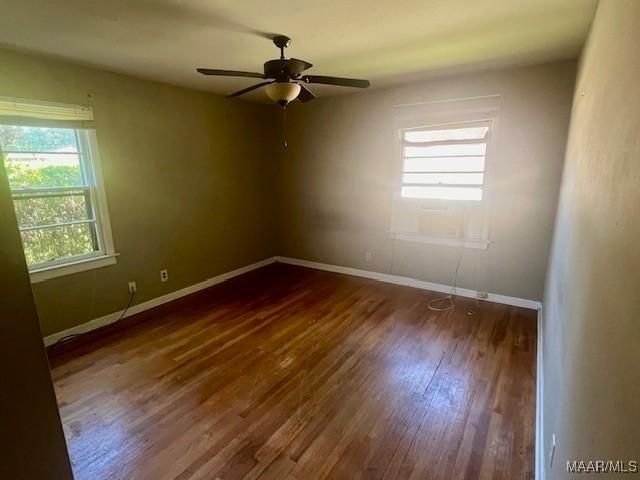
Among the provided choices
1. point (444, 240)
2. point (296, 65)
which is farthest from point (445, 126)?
point (296, 65)

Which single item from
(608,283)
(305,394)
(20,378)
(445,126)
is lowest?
(305,394)

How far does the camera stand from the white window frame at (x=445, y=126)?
3363 millimetres

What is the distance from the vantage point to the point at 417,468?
5.47ft

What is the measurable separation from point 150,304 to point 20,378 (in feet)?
9.09

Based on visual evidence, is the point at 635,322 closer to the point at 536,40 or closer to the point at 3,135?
the point at 536,40

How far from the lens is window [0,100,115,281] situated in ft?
8.54

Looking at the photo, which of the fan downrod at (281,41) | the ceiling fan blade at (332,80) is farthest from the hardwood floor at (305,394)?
the fan downrod at (281,41)

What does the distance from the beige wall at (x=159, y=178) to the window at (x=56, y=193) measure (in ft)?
0.36

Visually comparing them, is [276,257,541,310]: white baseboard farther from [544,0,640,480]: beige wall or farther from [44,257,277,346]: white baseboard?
[544,0,640,480]: beige wall

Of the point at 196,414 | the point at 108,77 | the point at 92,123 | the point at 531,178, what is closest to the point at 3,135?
the point at 92,123

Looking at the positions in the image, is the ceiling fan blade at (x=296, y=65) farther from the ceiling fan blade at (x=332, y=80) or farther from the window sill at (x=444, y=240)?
the window sill at (x=444, y=240)

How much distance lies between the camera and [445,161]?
145 inches

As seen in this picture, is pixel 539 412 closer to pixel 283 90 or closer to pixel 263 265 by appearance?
pixel 283 90

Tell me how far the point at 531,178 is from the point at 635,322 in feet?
10.2
